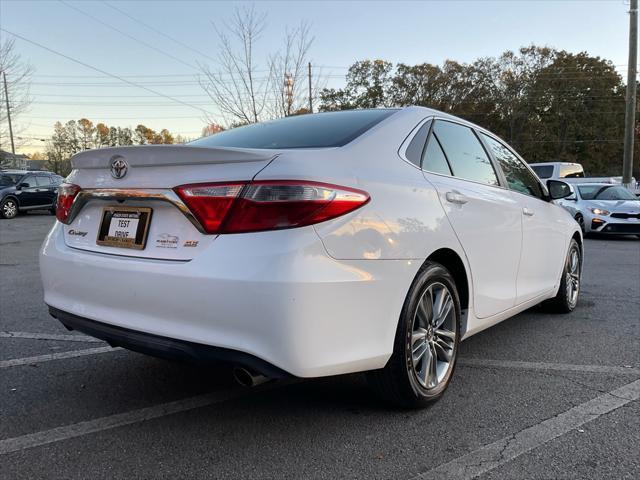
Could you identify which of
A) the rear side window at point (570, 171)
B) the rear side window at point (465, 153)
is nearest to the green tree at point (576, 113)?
the rear side window at point (570, 171)

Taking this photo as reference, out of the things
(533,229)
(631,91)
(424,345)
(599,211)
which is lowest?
(599,211)

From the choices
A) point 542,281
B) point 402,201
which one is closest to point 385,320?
point 402,201

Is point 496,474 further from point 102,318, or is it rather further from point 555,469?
point 102,318

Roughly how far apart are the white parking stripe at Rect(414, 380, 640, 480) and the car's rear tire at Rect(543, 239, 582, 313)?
5.91 feet

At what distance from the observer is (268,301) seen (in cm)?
206

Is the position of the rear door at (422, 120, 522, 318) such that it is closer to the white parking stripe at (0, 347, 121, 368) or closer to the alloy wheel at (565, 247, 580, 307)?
the alloy wheel at (565, 247, 580, 307)

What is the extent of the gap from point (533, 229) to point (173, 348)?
2855 mm

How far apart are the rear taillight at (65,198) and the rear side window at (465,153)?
204 centimetres

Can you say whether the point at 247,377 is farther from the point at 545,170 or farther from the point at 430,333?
the point at 545,170

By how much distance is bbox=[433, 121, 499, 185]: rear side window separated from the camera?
3262 mm

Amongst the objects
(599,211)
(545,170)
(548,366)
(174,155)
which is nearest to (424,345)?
(548,366)

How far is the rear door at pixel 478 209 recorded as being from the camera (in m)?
2.99

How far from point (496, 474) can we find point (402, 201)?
4.05 feet

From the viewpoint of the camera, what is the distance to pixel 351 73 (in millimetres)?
49875
